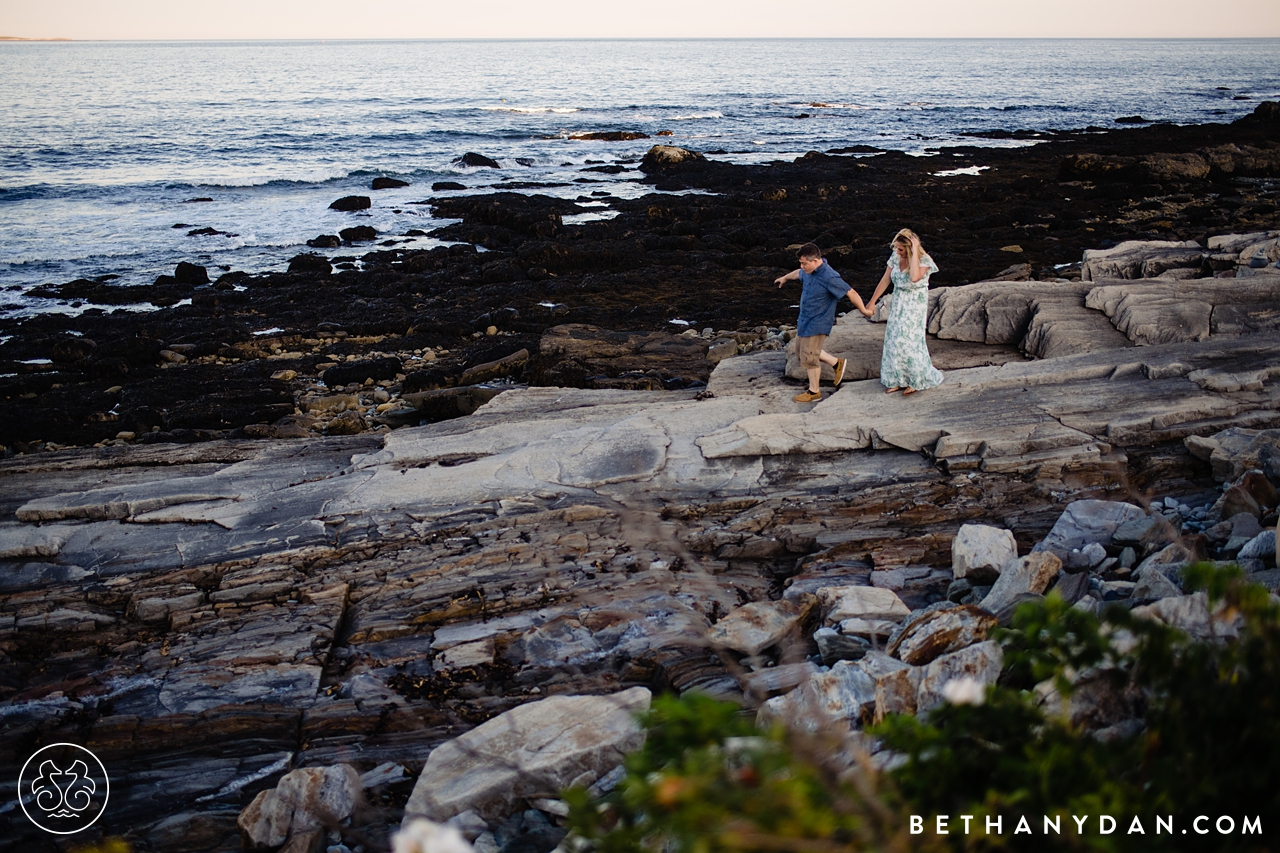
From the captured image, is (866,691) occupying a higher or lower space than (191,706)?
higher

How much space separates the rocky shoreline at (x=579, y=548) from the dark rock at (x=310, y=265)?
988 cm

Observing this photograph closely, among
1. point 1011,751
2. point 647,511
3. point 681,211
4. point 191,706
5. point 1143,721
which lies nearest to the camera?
point 1011,751

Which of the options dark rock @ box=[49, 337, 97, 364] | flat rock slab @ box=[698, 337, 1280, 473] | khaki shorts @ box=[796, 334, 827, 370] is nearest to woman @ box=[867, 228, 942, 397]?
flat rock slab @ box=[698, 337, 1280, 473]

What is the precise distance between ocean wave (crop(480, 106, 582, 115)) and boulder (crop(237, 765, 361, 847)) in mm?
63441

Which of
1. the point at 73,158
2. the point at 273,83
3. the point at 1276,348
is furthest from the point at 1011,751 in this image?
the point at 273,83

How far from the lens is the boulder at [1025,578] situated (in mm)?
5285

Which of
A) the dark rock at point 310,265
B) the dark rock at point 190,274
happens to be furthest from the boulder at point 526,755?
the dark rock at point 190,274

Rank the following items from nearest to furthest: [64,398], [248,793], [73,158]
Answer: [248,793]
[64,398]
[73,158]

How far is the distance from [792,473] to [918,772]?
17.1 ft

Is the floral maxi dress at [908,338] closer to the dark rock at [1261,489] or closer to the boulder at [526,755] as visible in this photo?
the dark rock at [1261,489]

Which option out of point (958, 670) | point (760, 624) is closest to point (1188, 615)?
point (958, 670)

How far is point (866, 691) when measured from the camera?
441cm

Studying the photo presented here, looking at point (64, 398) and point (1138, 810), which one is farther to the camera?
point (64, 398)

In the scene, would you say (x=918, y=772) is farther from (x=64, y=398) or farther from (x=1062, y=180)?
(x=1062, y=180)
